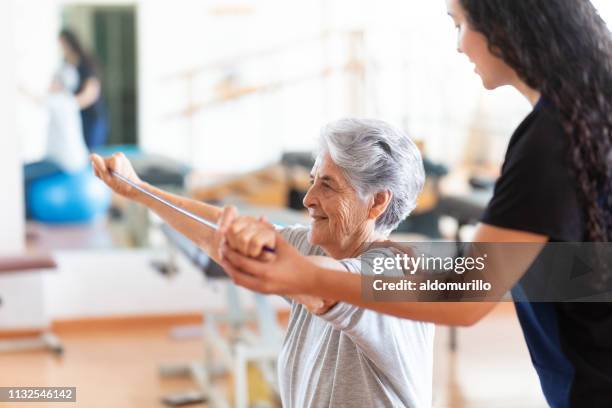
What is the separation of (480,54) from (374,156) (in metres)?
0.35

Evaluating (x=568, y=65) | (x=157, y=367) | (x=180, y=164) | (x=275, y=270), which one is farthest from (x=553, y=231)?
(x=180, y=164)

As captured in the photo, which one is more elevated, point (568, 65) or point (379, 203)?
point (568, 65)

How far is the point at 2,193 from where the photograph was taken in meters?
4.54

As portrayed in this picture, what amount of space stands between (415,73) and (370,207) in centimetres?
493

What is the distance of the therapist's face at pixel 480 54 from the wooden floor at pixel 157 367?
275cm

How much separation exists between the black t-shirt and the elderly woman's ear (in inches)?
13.4

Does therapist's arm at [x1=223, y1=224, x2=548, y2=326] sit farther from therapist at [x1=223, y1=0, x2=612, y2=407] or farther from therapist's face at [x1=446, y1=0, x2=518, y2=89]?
therapist's face at [x1=446, y1=0, x2=518, y2=89]

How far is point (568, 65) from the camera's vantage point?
38.5 inches

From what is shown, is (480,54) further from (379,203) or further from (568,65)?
(379,203)

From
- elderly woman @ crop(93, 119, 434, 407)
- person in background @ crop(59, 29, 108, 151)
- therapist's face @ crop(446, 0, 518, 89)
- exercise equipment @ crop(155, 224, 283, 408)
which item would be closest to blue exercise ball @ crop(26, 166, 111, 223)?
person in background @ crop(59, 29, 108, 151)

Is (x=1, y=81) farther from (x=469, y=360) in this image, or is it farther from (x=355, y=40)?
(x=469, y=360)

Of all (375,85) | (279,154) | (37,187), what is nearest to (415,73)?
(375,85)

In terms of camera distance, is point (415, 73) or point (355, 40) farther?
point (415, 73)

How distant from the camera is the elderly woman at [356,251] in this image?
1.30 metres
